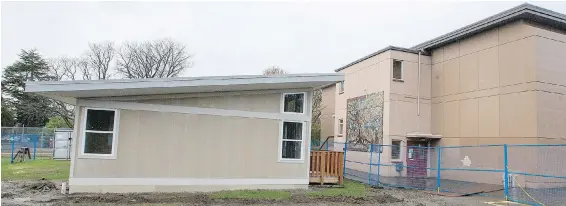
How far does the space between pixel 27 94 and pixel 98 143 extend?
47.8 metres

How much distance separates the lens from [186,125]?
37.2ft

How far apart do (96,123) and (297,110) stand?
19.2 ft

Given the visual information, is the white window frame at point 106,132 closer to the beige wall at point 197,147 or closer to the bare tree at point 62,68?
the beige wall at point 197,147

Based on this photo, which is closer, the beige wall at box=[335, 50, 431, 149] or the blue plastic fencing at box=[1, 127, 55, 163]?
the beige wall at box=[335, 50, 431, 149]

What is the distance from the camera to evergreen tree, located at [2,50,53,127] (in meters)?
48.1

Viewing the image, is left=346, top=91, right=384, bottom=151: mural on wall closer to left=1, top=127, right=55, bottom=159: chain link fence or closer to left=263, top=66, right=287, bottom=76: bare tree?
left=1, top=127, right=55, bottom=159: chain link fence

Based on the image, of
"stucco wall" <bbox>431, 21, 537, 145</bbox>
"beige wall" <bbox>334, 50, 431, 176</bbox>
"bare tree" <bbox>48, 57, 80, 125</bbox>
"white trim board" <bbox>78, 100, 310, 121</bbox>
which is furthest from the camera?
"bare tree" <bbox>48, 57, 80, 125</bbox>

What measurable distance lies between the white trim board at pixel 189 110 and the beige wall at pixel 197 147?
0.11m

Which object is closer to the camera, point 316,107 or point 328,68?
point 316,107

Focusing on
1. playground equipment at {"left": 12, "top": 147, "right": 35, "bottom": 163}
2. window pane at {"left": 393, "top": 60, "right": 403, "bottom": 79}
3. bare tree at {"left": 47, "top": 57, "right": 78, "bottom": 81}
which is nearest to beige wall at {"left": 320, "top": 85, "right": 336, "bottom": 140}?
window pane at {"left": 393, "top": 60, "right": 403, "bottom": 79}

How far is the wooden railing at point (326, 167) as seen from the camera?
13391 mm

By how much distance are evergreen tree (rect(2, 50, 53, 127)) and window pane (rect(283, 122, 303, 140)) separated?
45.2 meters

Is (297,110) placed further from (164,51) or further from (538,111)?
(164,51)

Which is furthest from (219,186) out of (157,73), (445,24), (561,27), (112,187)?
(157,73)
